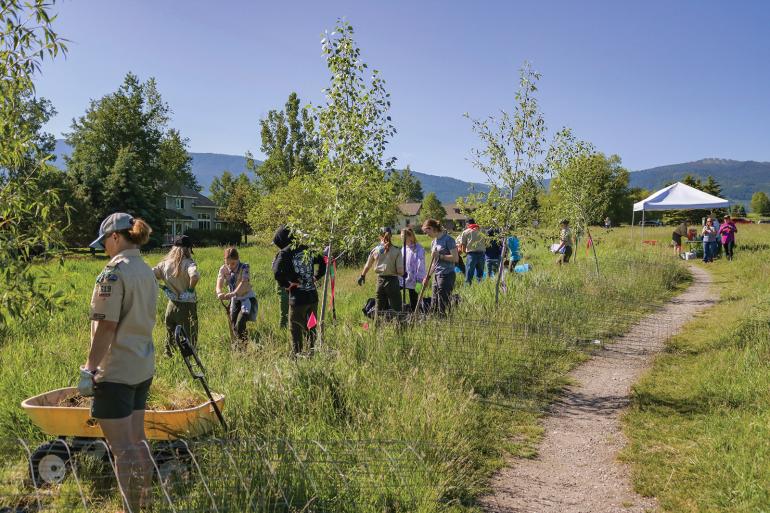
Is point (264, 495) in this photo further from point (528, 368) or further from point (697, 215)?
point (697, 215)

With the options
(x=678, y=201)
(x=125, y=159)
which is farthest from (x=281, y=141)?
(x=678, y=201)

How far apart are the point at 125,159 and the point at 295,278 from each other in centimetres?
3902

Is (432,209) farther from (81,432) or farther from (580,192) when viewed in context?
(81,432)

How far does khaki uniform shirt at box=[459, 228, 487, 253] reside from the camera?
11.8 meters

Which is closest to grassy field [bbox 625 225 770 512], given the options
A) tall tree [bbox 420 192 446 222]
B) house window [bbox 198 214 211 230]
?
house window [bbox 198 214 211 230]

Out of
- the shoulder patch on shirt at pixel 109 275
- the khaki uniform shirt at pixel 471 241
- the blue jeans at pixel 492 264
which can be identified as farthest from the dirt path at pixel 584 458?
the blue jeans at pixel 492 264

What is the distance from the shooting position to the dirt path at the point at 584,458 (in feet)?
13.1

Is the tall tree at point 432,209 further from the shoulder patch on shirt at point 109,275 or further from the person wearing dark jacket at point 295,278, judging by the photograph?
the shoulder patch on shirt at point 109,275

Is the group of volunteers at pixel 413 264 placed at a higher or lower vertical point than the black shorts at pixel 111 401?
higher

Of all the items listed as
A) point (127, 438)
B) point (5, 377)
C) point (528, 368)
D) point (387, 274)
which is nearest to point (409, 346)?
point (528, 368)

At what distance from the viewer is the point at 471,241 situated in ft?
39.2

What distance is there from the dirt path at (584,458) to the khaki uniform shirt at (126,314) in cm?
253

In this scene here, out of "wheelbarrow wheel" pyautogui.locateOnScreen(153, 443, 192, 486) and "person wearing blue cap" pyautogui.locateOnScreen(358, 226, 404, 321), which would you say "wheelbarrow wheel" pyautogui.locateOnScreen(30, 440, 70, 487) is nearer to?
"wheelbarrow wheel" pyautogui.locateOnScreen(153, 443, 192, 486)

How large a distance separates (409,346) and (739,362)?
392 centimetres
